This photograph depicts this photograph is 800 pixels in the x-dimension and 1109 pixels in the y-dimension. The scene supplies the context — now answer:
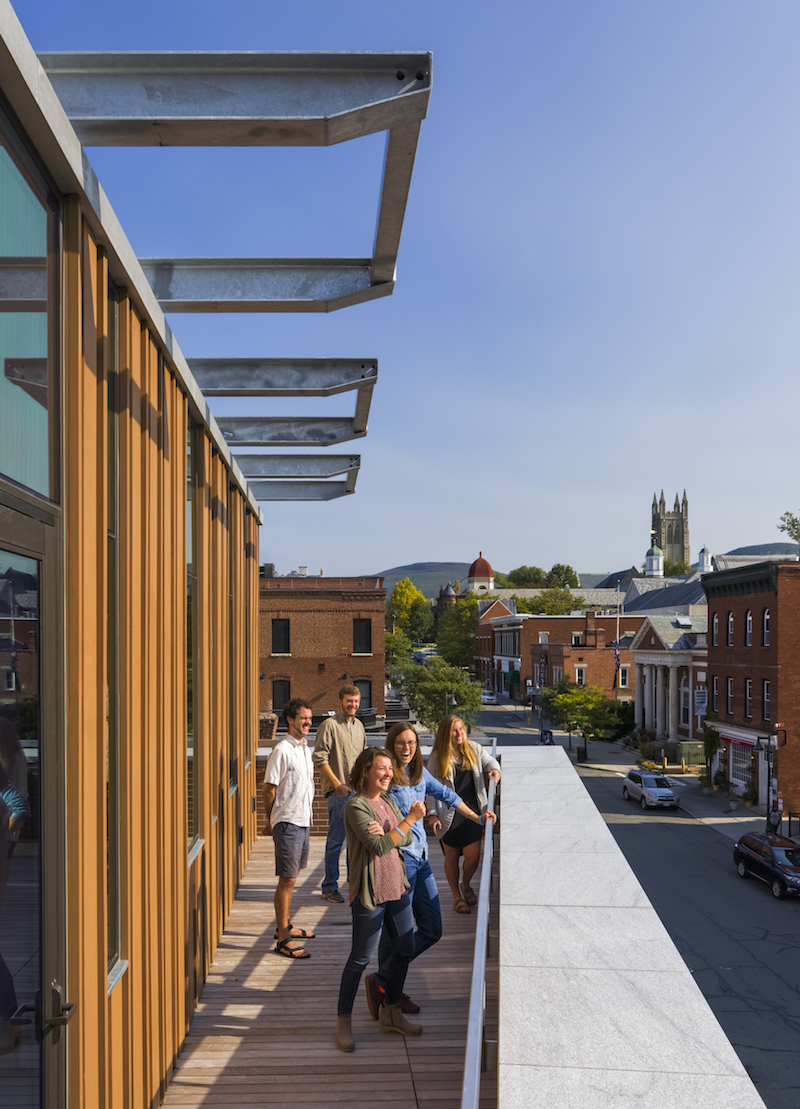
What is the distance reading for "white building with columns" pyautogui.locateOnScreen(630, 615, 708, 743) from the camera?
4784 centimetres

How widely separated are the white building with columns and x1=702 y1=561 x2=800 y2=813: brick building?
4.80 meters

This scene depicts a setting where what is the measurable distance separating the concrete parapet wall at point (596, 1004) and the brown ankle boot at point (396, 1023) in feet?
3.71

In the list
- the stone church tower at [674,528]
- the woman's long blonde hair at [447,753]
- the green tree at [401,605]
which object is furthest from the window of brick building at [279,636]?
the stone church tower at [674,528]

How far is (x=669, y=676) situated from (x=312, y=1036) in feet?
159

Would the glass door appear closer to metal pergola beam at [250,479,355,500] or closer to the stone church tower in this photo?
metal pergola beam at [250,479,355,500]

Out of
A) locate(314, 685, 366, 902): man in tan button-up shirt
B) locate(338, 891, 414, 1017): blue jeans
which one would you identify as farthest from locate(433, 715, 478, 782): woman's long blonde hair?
locate(338, 891, 414, 1017): blue jeans

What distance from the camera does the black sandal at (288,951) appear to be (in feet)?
22.1

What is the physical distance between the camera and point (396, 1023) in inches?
208

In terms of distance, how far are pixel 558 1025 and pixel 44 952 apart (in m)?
1.88

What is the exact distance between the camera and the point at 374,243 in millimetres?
4762

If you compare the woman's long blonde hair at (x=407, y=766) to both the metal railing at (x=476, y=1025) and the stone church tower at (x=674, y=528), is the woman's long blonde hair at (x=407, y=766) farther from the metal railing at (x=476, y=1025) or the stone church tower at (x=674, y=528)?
the stone church tower at (x=674, y=528)

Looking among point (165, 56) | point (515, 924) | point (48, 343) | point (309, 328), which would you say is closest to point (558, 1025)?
point (515, 924)

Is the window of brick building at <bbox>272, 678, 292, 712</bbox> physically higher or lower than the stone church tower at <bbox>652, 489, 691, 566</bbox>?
lower

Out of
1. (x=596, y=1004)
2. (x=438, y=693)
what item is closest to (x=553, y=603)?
(x=438, y=693)
